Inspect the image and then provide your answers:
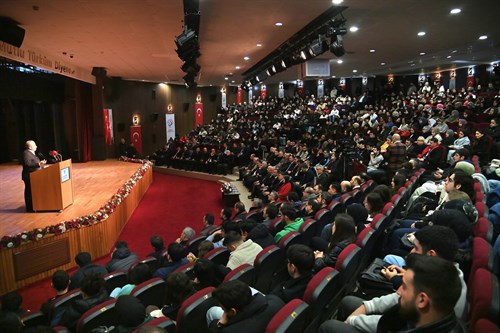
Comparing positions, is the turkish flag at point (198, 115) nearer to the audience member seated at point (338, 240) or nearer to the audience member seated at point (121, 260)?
the audience member seated at point (121, 260)

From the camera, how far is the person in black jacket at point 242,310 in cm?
196

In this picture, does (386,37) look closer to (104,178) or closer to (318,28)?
(318,28)

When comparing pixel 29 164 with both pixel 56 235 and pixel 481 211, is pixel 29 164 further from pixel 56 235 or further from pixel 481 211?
pixel 481 211

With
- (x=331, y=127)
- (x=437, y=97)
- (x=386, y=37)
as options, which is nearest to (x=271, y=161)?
(x=331, y=127)

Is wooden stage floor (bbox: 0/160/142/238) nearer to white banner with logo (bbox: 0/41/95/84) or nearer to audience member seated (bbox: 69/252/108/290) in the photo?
audience member seated (bbox: 69/252/108/290)

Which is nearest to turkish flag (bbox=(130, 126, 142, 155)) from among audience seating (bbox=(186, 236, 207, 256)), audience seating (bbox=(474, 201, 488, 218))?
audience seating (bbox=(186, 236, 207, 256))

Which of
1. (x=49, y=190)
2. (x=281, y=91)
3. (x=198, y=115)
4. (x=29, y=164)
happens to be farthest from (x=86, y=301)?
(x=281, y=91)

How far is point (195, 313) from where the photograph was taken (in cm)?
230

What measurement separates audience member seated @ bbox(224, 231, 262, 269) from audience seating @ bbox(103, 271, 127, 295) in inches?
45.8

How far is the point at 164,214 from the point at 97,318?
251 inches

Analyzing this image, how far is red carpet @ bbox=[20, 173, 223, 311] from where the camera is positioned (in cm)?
532

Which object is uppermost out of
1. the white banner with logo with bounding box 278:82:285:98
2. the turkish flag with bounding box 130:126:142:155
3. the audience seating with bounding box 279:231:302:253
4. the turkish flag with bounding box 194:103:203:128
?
the white banner with logo with bounding box 278:82:285:98

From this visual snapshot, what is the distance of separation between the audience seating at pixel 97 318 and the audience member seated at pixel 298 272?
128 centimetres

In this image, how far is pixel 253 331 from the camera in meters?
1.92
